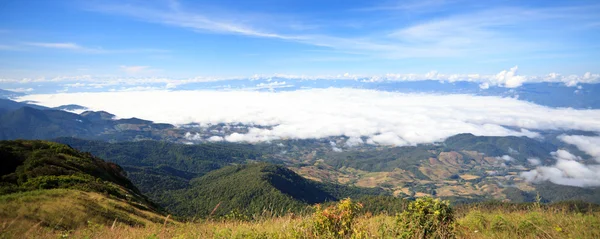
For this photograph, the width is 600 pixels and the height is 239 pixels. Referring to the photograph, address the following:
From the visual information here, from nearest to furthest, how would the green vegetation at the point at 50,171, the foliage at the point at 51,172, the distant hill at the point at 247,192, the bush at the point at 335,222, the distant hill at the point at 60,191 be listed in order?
the bush at the point at 335,222 → the distant hill at the point at 60,191 → the foliage at the point at 51,172 → the green vegetation at the point at 50,171 → the distant hill at the point at 247,192

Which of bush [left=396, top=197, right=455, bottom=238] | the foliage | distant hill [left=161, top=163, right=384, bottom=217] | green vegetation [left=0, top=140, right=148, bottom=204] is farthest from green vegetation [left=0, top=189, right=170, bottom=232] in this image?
distant hill [left=161, top=163, right=384, bottom=217]

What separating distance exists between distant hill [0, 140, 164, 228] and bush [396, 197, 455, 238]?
10.1 meters

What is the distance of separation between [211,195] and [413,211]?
142 meters

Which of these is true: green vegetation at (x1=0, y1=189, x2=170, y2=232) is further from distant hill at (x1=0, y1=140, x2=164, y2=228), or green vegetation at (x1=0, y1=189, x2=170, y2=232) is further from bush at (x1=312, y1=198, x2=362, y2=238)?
bush at (x1=312, y1=198, x2=362, y2=238)

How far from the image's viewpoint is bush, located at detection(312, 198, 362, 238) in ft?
22.2

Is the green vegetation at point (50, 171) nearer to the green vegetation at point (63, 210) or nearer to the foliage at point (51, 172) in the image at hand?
the foliage at point (51, 172)

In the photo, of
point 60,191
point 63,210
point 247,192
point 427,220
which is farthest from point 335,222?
point 247,192

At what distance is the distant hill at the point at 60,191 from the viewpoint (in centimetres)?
1848

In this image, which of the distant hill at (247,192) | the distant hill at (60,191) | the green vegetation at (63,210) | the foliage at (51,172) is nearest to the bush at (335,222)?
the distant hill at (60,191)

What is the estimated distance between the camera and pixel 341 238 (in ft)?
21.8

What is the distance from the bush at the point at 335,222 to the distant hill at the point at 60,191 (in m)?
8.00

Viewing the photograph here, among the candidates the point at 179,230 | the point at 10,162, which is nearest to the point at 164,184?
the point at 10,162

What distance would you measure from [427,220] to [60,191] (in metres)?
31.9

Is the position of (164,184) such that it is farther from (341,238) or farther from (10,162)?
(341,238)
